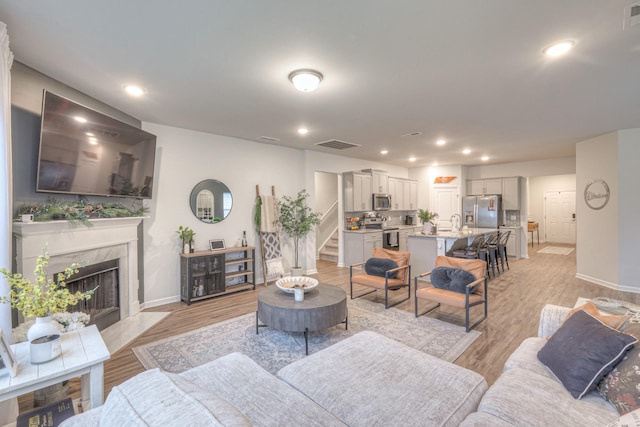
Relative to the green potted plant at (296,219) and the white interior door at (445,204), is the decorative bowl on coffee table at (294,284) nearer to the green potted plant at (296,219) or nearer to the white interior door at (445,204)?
the green potted plant at (296,219)

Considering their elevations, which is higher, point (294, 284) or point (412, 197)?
point (412, 197)

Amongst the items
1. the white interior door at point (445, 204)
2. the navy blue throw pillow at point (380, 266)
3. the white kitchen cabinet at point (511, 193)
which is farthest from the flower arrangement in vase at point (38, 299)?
the white kitchen cabinet at point (511, 193)

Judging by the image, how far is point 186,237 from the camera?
480 centimetres

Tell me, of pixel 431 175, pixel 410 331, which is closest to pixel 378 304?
pixel 410 331

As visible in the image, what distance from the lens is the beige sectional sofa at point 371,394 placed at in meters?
1.20

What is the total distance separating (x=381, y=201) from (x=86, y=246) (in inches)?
255

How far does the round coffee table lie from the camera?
3.08 meters

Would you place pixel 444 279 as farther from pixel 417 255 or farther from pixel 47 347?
pixel 47 347

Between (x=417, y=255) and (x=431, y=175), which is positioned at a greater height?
(x=431, y=175)

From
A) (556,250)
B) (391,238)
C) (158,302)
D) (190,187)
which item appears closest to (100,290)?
(158,302)

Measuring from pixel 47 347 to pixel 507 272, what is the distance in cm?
788

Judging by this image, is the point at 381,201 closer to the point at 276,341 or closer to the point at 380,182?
the point at 380,182

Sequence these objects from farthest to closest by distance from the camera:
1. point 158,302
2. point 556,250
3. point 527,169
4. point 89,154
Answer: point 556,250 < point 527,169 < point 158,302 < point 89,154

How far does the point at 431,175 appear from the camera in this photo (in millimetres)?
9531
